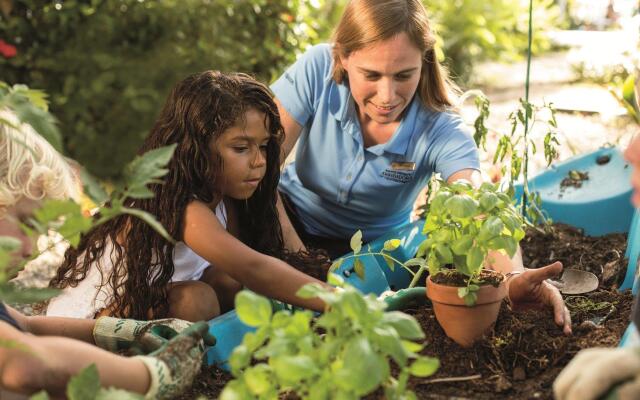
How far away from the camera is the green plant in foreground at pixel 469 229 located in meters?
1.71

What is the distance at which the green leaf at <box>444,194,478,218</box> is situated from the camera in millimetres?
1690

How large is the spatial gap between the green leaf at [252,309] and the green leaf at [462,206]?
534 millimetres

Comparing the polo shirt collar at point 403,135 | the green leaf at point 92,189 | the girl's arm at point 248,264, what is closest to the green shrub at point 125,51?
the polo shirt collar at point 403,135

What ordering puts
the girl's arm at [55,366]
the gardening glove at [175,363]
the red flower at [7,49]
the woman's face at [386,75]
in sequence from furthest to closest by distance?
the red flower at [7,49] → the woman's face at [386,75] → the gardening glove at [175,363] → the girl's arm at [55,366]

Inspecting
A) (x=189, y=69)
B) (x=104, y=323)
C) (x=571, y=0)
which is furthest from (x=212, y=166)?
(x=571, y=0)

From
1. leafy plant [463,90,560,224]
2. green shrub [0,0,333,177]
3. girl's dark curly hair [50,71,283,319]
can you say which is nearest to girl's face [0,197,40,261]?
girl's dark curly hair [50,71,283,319]

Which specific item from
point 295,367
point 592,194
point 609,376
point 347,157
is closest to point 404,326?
point 295,367

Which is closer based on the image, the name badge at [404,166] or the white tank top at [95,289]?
the white tank top at [95,289]

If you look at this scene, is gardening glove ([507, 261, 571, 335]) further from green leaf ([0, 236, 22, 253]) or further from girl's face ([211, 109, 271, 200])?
green leaf ([0, 236, 22, 253])

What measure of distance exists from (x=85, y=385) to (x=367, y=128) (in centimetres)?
167

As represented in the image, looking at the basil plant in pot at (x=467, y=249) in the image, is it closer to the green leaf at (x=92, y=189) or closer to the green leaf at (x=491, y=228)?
the green leaf at (x=491, y=228)

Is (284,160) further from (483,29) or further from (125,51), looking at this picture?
(483,29)

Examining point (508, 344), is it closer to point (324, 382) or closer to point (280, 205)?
point (324, 382)

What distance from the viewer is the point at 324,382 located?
1252 millimetres
